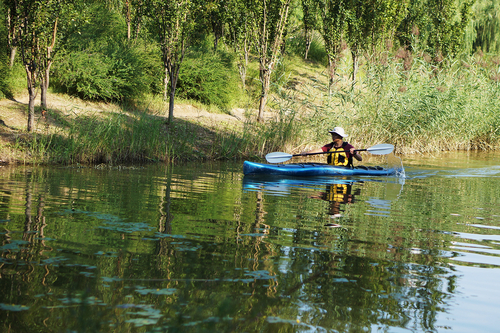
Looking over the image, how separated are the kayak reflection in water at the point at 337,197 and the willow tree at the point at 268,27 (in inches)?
336

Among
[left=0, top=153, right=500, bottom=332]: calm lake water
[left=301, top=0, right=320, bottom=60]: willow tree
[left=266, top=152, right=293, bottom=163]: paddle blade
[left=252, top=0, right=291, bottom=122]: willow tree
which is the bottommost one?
[left=0, top=153, right=500, bottom=332]: calm lake water

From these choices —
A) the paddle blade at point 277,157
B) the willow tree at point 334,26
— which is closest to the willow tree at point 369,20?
the willow tree at point 334,26

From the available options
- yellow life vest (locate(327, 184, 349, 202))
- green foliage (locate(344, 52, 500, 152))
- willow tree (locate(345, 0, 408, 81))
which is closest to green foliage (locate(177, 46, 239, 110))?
willow tree (locate(345, 0, 408, 81))

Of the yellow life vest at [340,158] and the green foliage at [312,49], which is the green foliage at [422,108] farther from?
the green foliage at [312,49]

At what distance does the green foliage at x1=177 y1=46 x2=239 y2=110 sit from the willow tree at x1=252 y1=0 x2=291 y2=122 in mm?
2848

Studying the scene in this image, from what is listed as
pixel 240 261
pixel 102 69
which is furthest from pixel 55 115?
pixel 240 261

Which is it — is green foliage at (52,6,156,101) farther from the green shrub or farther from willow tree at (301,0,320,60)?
willow tree at (301,0,320,60)

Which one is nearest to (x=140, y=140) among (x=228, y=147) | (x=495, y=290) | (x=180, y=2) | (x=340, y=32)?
(x=228, y=147)

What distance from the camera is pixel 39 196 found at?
23.1 ft

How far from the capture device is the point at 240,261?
4152mm

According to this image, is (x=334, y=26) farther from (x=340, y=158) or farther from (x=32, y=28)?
(x=32, y=28)

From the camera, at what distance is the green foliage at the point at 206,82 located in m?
21.0

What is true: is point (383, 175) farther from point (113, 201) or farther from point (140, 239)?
point (140, 239)

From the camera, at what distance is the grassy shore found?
12078 millimetres
